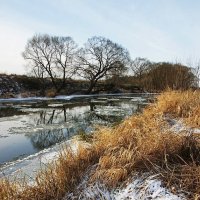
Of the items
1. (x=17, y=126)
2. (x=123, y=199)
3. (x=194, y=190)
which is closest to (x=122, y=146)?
(x=123, y=199)

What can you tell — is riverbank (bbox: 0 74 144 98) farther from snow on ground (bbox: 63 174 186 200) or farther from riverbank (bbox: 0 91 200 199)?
snow on ground (bbox: 63 174 186 200)

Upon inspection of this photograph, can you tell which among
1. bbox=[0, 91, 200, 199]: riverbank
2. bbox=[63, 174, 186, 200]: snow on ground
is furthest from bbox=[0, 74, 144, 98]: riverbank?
bbox=[63, 174, 186, 200]: snow on ground

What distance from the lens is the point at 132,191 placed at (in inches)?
158

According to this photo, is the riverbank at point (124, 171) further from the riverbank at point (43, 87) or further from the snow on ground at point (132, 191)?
the riverbank at point (43, 87)

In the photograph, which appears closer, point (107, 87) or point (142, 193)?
point (142, 193)

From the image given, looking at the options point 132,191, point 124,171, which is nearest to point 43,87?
point 124,171

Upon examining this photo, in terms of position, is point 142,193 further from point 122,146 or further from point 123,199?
point 122,146

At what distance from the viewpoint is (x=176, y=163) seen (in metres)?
4.43

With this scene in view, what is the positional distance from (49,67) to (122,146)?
114ft

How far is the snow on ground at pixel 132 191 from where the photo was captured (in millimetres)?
3812

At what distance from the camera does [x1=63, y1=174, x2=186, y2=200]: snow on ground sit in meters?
3.81

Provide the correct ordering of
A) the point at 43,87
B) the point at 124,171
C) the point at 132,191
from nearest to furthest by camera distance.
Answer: the point at 132,191 < the point at 124,171 < the point at 43,87

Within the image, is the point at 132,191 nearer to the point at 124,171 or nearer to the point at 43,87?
the point at 124,171

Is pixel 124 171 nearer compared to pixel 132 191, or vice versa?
pixel 132 191
